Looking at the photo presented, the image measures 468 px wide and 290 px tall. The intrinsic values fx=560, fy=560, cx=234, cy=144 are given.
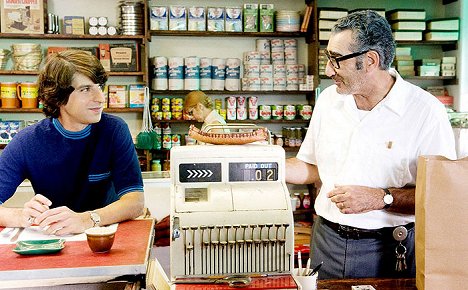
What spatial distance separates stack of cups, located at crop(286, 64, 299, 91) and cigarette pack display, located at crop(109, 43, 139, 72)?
1552 mm

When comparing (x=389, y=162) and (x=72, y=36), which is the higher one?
(x=72, y=36)

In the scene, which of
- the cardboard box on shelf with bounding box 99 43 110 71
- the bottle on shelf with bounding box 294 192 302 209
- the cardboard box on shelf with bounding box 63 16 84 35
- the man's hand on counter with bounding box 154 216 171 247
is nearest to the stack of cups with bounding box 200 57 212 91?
the cardboard box on shelf with bounding box 99 43 110 71

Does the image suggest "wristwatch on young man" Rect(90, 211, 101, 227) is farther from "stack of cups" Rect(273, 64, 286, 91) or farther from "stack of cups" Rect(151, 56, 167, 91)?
"stack of cups" Rect(273, 64, 286, 91)

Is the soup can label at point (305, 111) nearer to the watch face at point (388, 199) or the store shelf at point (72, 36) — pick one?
the store shelf at point (72, 36)

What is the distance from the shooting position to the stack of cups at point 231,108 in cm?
579

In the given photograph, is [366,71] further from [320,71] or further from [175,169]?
[320,71]

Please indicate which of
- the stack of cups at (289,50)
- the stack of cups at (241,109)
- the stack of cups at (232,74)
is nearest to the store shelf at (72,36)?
the stack of cups at (232,74)

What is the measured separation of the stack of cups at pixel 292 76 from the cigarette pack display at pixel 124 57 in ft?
5.09

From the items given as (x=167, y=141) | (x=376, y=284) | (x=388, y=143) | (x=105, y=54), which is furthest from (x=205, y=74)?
(x=376, y=284)

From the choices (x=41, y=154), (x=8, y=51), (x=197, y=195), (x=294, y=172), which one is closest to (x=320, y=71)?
(x=8, y=51)

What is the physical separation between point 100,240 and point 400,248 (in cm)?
106

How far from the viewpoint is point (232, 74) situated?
578cm

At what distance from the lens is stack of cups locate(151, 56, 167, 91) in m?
5.63

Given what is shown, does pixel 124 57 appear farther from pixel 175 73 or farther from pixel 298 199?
pixel 298 199
